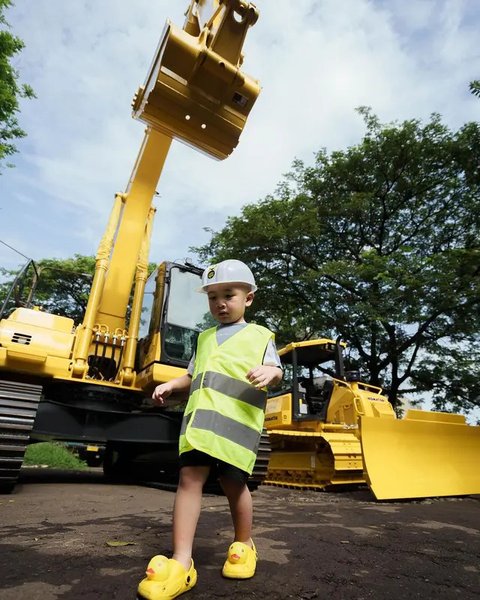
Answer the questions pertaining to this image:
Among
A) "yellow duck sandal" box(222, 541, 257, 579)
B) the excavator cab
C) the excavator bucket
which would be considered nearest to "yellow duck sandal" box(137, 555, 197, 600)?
"yellow duck sandal" box(222, 541, 257, 579)

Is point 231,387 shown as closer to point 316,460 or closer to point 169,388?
point 169,388

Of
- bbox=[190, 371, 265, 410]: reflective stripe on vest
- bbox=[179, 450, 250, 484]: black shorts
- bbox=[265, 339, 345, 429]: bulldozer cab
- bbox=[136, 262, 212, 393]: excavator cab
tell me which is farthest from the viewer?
bbox=[265, 339, 345, 429]: bulldozer cab

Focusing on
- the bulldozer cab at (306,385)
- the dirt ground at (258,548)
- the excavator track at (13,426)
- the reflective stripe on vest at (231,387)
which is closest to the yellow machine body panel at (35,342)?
the excavator track at (13,426)

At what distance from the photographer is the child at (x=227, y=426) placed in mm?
1728

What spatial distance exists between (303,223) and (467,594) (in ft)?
44.3

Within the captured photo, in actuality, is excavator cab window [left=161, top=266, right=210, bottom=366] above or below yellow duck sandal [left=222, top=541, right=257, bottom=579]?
above

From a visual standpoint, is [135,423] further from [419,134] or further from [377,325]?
[419,134]

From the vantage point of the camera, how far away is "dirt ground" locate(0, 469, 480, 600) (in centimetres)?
168

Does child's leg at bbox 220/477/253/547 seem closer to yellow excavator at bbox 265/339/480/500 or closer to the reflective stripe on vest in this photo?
the reflective stripe on vest

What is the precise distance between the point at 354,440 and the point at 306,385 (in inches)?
75.5

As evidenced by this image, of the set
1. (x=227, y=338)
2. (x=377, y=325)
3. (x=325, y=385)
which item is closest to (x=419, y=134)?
(x=377, y=325)

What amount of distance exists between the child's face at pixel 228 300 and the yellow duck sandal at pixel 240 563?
1.03m

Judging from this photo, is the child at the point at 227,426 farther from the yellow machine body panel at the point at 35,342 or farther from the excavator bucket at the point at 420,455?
the excavator bucket at the point at 420,455

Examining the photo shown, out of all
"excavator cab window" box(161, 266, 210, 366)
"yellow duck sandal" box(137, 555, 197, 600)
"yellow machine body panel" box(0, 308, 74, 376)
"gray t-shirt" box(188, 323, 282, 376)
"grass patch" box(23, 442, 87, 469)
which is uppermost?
"excavator cab window" box(161, 266, 210, 366)
